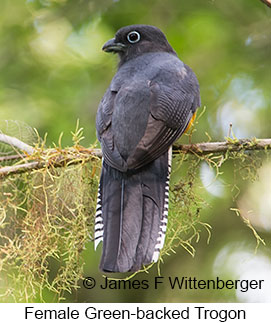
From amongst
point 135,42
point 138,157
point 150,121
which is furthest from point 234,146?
point 135,42

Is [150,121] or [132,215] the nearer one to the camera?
[132,215]

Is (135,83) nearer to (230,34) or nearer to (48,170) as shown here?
(48,170)

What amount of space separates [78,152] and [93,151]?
4.1 inches

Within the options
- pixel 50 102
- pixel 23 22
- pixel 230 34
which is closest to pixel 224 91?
pixel 230 34

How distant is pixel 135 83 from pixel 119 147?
1.89 ft

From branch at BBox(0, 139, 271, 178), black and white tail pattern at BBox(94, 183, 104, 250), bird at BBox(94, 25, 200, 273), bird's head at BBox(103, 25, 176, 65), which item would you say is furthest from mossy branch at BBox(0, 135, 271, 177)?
bird's head at BBox(103, 25, 176, 65)

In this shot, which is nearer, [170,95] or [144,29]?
[170,95]

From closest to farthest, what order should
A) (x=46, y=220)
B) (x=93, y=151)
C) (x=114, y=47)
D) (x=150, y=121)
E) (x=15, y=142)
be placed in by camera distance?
(x=150, y=121), (x=46, y=220), (x=93, y=151), (x=15, y=142), (x=114, y=47)

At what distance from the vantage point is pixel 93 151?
12.9ft

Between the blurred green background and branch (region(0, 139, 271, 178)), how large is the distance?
1.57 meters

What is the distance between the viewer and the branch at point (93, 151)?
368 cm

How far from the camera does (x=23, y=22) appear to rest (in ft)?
20.7

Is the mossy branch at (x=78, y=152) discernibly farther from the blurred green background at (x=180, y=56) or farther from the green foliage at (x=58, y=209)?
the blurred green background at (x=180, y=56)

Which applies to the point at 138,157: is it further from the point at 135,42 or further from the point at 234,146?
the point at 135,42
